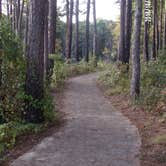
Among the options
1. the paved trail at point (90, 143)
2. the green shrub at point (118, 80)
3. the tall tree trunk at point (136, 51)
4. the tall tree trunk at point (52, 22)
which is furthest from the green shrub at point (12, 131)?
the tall tree trunk at point (52, 22)

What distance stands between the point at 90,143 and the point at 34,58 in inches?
106

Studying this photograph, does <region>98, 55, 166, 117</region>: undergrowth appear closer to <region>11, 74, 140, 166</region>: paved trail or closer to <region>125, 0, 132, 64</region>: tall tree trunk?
<region>11, 74, 140, 166</region>: paved trail

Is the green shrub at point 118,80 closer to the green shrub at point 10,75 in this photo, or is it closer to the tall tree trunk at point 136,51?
the tall tree trunk at point 136,51

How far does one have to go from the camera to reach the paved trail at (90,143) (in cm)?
777

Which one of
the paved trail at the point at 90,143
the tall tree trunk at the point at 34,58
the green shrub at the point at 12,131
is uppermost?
the tall tree trunk at the point at 34,58

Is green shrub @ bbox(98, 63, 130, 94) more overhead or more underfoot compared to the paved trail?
more overhead

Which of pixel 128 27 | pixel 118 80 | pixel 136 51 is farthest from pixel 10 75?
pixel 128 27

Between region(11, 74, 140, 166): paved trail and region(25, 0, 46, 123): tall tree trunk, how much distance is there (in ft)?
3.09

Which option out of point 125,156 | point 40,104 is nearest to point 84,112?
point 40,104

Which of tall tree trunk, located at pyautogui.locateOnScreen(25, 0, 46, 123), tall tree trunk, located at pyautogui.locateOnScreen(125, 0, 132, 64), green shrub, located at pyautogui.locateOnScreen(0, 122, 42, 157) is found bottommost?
green shrub, located at pyautogui.locateOnScreen(0, 122, 42, 157)

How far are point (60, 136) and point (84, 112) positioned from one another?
3816mm

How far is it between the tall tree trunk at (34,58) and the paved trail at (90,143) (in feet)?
3.09

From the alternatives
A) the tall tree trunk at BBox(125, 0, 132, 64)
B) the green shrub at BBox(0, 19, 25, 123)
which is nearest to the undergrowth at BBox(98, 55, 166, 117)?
the tall tree trunk at BBox(125, 0, 132, 64)

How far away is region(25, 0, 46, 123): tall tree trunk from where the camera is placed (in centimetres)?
1050
